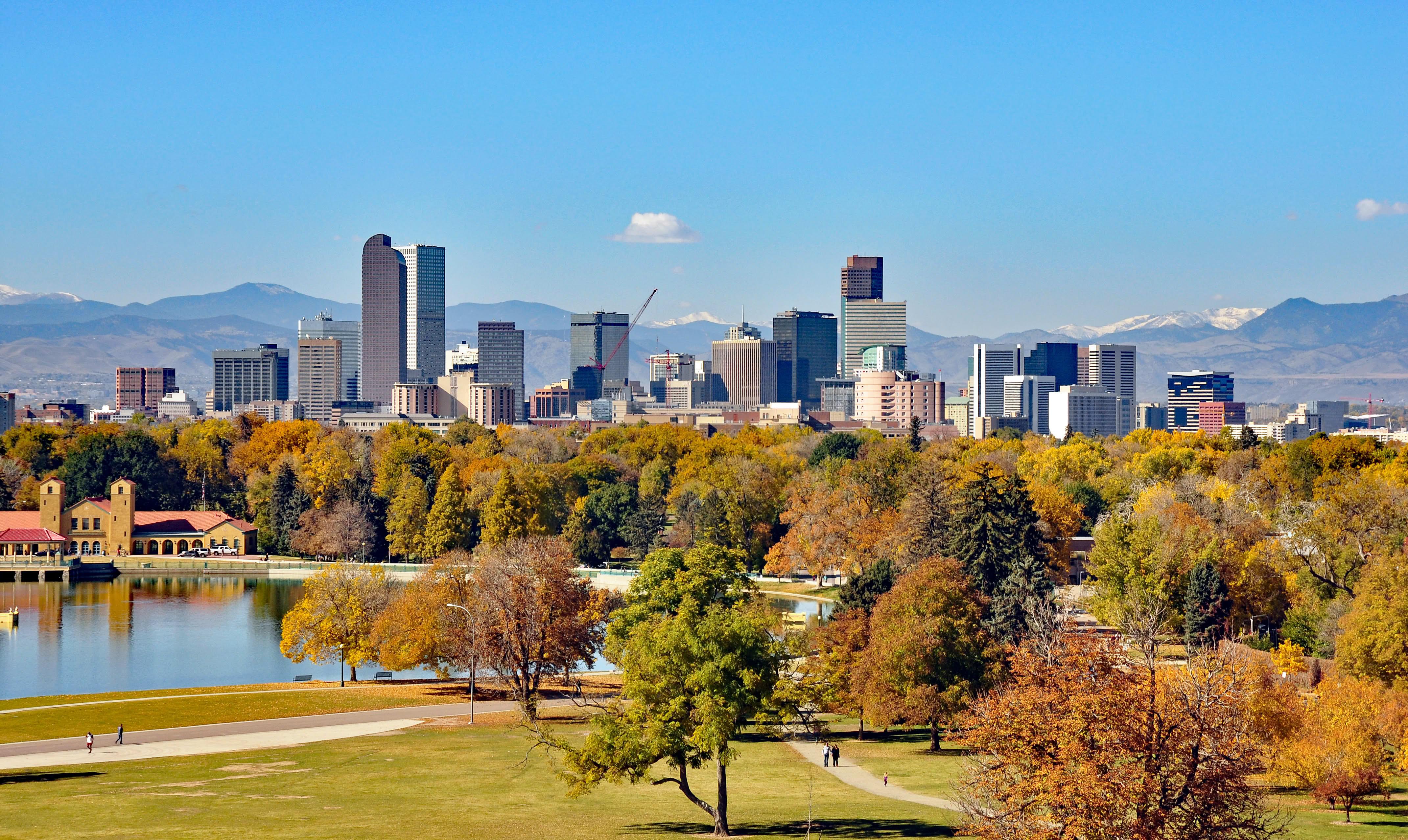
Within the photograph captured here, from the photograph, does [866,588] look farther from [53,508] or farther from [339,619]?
[53,508]

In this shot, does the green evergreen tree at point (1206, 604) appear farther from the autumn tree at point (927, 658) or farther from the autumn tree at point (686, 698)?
the autumn tree at point (686, 698)

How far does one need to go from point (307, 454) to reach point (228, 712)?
89237 millimetres

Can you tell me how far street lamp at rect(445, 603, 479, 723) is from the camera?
53.9 metres

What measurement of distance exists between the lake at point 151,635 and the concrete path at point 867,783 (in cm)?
2605

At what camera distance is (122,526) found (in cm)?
13000

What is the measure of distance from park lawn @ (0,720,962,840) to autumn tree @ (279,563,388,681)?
1661 centimetres

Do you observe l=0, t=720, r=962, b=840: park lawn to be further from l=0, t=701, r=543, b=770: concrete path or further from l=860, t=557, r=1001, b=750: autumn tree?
l=860, t=557, r=1001, b=750: autumn tree

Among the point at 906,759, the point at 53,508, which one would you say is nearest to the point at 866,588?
the point at 906,759

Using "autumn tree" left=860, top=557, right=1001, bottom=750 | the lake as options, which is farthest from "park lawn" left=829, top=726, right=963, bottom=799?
the lake

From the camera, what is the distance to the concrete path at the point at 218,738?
1773 inches

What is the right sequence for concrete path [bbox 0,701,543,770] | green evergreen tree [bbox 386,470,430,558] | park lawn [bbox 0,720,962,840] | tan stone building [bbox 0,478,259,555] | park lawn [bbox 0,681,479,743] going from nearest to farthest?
park lawn [bbox 0,720,962,840], concrete path [bbox 0,701,543,770], park lawn [bbox 0,681,479,743], green evergreen tree [bbox 386,470,430,558], tan stone building [bbox 0,478,259,555]

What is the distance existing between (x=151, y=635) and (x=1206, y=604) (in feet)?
176

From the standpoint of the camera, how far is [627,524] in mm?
118938

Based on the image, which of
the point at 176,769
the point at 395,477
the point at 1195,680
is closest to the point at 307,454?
the point at 395,477
